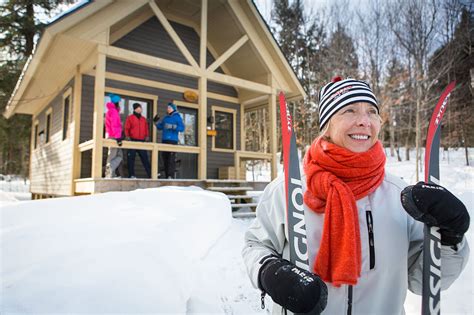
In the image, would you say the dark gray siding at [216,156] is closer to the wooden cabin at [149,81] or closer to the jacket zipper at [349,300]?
the wooden cabin at [149,81]

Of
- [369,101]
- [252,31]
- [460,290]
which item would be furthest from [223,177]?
[369,101]

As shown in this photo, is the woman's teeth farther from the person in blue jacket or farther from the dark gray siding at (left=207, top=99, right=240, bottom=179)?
the dark gray siding at (left=207, top=99, right=240, bottom=179)

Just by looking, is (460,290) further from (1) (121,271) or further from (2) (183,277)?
(1) (121,271)

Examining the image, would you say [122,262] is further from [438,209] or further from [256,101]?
[256,101]

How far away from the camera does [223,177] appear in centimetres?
946

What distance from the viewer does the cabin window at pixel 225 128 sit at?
9.79 metres

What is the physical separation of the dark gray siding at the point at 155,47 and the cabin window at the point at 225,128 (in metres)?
0.79

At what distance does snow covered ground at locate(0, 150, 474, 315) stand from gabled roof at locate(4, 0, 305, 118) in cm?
348

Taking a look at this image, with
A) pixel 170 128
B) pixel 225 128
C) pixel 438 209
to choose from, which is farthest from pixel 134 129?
pixel 438 209

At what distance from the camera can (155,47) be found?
847cm

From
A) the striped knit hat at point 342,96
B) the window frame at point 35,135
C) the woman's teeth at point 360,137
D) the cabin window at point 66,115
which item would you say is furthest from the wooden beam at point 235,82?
the window frame at point 35,135

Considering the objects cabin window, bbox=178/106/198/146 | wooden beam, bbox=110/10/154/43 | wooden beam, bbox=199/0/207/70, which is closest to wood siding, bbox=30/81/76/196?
wooden beam, bbox=110/10/154/43

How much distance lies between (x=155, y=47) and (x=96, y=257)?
7446 mm

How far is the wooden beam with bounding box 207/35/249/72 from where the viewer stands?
278 inches
